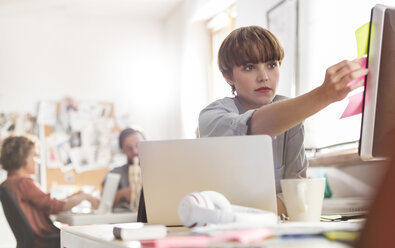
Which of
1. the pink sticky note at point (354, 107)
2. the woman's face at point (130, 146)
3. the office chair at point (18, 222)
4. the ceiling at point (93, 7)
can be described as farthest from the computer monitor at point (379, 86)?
the ceiling at point (93, 7)

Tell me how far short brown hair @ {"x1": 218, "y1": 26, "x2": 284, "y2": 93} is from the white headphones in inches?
21.0

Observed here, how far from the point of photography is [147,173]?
3.30 ft

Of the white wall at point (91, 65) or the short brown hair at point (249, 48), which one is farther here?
the white wall at point (91, 65)

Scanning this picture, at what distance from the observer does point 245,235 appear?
637 millimetres

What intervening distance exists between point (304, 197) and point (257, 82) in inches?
15.7

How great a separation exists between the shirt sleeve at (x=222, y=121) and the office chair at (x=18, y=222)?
1950 millimetres

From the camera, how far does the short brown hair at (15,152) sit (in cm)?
343

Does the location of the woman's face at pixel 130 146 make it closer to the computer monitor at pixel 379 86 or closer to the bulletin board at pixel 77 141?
the bulletin board at pixel 77 141

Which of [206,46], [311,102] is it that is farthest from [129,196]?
[311,102]

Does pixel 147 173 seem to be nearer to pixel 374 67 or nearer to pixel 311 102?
pixel 311 102

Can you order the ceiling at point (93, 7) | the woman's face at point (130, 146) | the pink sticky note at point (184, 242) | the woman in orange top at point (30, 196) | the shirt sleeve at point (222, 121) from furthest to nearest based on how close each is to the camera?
1. the ceiling at point (93, 7)
2. the woman's face at point (130, 146)
3. the woman in orange top at point (30, 196)
4. the shirt sleeve at point (222, 121)
5. the pink sticky note at point (184, 242)

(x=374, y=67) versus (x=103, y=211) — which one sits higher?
(x=374, y=67)

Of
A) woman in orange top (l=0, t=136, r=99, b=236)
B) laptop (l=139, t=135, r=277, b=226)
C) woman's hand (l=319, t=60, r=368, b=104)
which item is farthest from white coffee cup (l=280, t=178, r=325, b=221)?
woman in orange top (l=0, t=136, r=99, b=236)

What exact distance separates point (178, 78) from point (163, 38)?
20.2 inches
